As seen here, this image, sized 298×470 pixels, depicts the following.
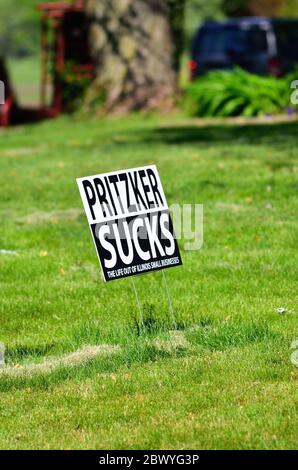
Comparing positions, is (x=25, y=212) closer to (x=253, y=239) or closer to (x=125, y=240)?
(x=253, y=239)

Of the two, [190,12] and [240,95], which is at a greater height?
[240,95]

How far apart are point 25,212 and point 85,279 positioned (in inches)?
125

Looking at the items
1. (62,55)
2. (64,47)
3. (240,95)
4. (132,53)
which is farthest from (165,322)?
(64,47)

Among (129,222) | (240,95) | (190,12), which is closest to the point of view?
(129,222)

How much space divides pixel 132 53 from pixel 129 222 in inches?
657

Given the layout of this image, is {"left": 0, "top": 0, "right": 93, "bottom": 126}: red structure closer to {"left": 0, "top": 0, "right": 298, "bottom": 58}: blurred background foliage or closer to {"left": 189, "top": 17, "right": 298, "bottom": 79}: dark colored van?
{"left": 189, "top": 17, "right": 298, "bottom": 79}: dark colored van

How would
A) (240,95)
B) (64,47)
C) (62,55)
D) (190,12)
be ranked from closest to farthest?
(240,95)
(62,55)
(64,47)
(190,12)

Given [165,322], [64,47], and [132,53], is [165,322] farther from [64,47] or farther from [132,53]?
[64,47]

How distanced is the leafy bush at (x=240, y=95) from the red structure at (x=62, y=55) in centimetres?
345

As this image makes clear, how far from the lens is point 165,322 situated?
26.9ft

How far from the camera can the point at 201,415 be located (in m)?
6.27

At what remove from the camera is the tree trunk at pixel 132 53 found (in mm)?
23500
